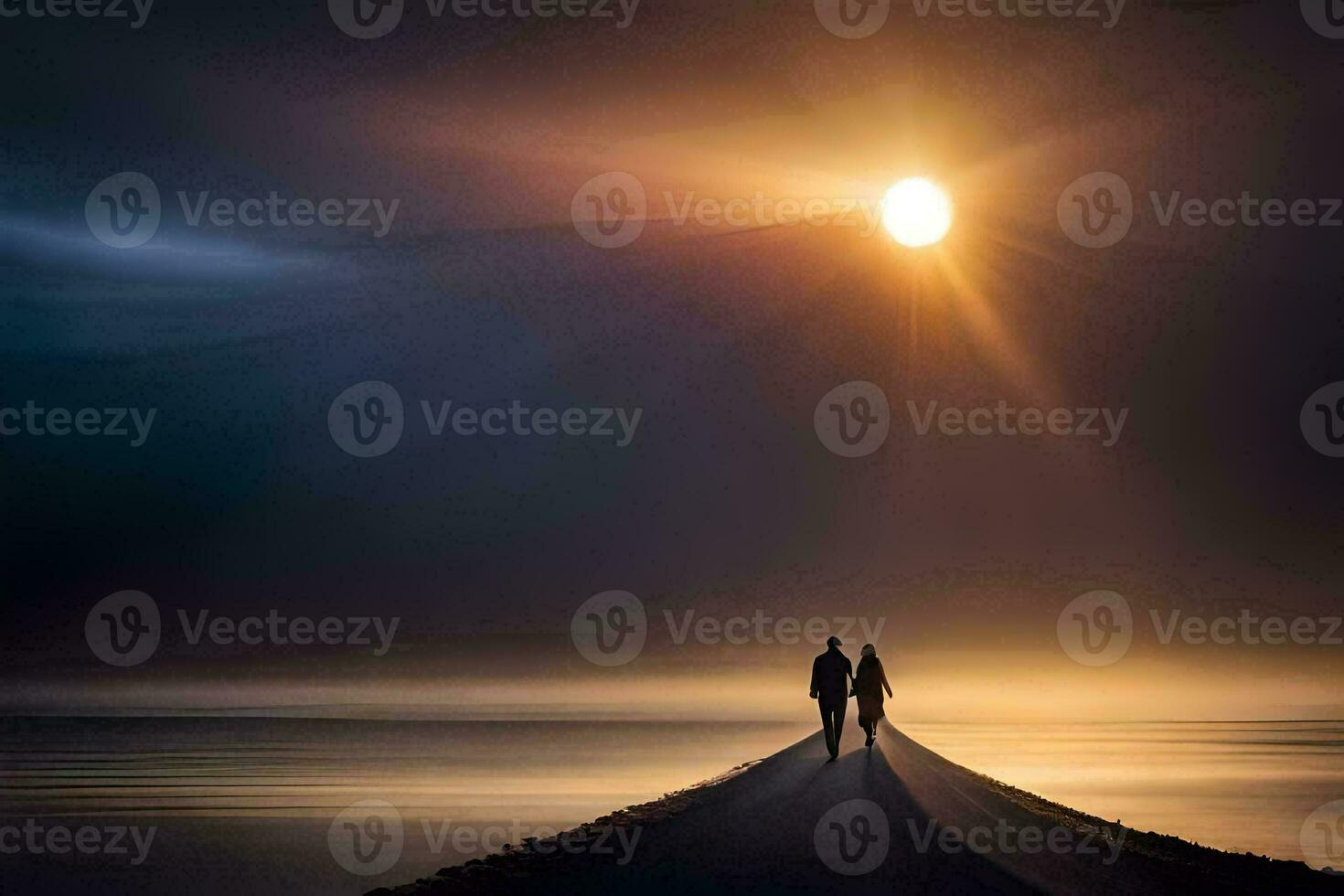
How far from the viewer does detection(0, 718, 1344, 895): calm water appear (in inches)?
1336

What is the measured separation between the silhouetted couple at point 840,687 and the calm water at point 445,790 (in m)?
8.23

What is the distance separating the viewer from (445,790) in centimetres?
5450

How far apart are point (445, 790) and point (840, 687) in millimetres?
28383

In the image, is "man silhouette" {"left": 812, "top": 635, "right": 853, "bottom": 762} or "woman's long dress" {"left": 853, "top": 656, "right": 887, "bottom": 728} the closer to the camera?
"man silhouette" {"left": 812, "top": 635, "right": 853, "bottom": 762}

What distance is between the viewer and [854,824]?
21438 mm

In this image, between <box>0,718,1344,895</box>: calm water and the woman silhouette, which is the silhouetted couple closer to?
the woman silhouette

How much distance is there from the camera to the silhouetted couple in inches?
1189

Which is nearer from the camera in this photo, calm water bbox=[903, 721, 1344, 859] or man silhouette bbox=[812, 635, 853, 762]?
man silhouette bbox=[812, 635, 853, 762]

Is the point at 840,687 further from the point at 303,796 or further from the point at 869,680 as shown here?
Result: the point at 303,796

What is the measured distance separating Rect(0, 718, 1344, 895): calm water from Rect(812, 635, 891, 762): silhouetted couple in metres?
8.23

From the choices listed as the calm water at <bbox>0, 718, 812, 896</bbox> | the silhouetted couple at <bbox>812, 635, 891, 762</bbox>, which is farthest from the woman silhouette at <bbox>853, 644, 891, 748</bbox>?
the calm water at <bbox>0, 718, 812, 896</bbox>

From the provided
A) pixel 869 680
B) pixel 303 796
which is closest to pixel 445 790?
pixel 303 796

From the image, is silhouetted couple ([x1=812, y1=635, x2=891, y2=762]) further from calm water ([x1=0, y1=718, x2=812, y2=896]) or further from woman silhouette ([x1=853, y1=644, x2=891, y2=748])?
calm water ([x1=0, y1=718, x2=812, y2=896])

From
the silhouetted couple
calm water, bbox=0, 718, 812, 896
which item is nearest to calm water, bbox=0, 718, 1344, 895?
calm water, bbox=0, 718, 812, 896
